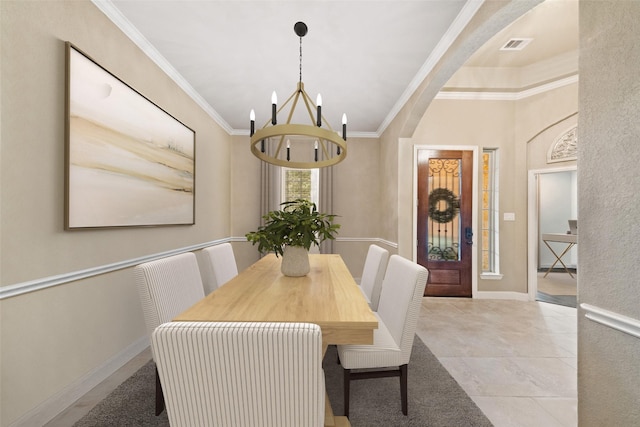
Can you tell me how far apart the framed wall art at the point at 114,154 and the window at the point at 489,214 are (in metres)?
4.12

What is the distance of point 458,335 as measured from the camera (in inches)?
114

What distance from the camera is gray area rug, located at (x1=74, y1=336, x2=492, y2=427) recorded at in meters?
1.63

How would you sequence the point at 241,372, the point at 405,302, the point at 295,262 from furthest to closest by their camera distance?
the point at 295,262
the point at 405,302
the point at 241,372

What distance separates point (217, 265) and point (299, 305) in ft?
4.46

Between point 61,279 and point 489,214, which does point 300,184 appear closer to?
point 489,214

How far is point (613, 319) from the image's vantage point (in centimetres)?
104

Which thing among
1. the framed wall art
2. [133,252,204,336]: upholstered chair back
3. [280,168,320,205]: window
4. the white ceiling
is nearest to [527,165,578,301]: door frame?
the white ceiling

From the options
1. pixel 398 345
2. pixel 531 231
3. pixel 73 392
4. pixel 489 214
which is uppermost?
pixel 489 214

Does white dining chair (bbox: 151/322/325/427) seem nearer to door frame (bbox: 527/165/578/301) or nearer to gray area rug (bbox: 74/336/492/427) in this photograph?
gray area rug (bbox: 74/336/492/427)

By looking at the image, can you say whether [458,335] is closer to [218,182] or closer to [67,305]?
[67,305]

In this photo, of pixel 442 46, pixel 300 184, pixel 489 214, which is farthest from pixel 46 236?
pixel 489 214

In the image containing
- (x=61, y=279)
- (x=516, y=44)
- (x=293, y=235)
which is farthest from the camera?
(x=516, y=44)

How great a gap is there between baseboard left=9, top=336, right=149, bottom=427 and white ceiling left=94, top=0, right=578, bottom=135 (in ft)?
8.23

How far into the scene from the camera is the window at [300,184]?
5.13 m
